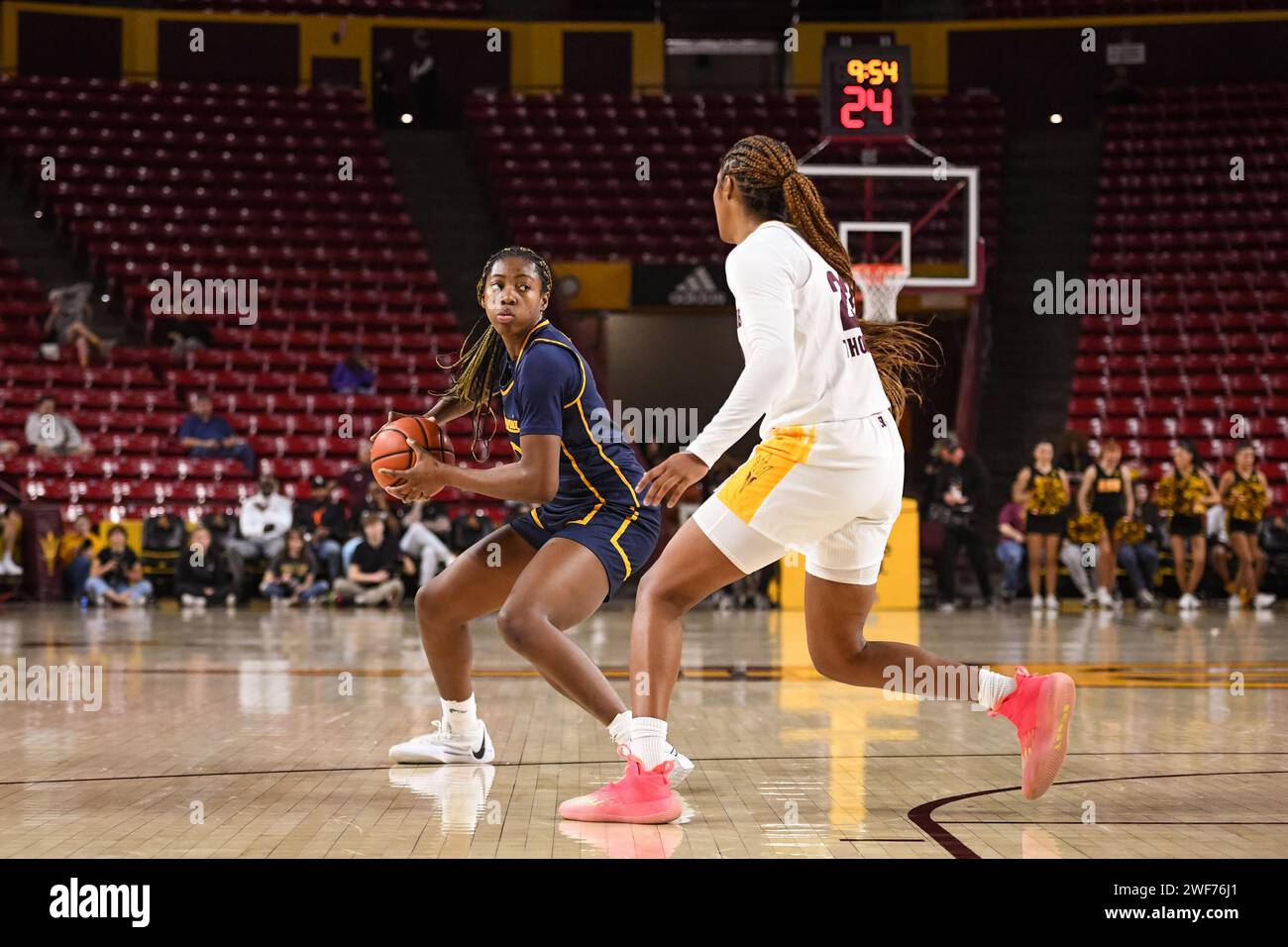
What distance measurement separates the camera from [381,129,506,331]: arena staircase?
69.7ft

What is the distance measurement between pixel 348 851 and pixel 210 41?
23342 mm

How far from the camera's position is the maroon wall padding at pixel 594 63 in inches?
995

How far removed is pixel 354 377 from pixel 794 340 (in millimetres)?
13848

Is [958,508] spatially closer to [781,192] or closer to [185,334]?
[185,334]

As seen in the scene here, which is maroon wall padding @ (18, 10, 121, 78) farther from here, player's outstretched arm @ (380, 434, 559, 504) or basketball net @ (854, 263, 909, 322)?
player's outstretched arm @ (380, 434, 559, 504)

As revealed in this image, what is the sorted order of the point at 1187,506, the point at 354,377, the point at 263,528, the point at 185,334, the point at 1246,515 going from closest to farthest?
the point at 1246,515, the point at 1187,506, the point at 263,528, the point at 354,377, the point at 185,334

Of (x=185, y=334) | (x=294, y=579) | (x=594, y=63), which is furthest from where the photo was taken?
(x=594, y=63)

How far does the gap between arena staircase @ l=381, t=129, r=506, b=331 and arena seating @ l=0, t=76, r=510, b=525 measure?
0.76 meters

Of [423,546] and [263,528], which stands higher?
[263,528]

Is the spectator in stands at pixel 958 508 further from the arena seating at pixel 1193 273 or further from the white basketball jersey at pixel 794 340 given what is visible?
the white basketball jersey at pixel 794 340

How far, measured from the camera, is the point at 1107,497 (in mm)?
13578

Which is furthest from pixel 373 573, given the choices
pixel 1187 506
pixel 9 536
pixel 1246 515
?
pixel 1246 515
